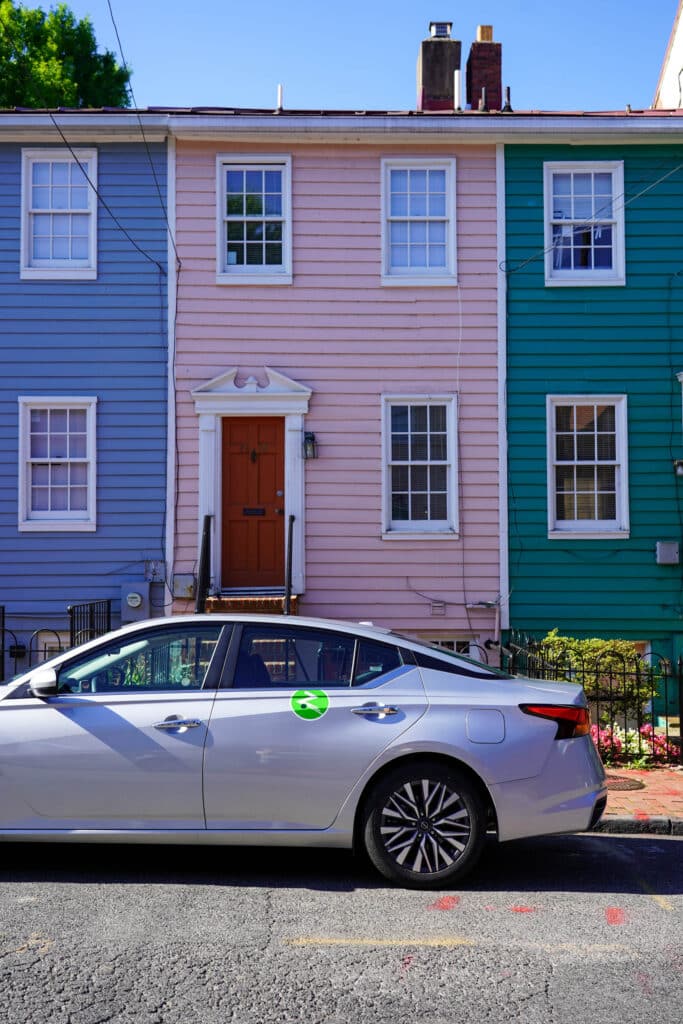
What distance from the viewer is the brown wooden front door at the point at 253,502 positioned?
536 inches

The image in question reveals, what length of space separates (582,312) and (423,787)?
926 cm

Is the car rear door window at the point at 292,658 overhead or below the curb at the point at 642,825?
overhead

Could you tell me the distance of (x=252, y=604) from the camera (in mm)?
12539

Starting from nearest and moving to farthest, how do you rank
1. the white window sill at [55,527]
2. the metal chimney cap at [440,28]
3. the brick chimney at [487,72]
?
the white window sill at [55,527]
the metal chimney cap at [440,28]
the brick chimney at [487,72]

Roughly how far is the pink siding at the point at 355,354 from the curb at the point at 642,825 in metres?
6.15

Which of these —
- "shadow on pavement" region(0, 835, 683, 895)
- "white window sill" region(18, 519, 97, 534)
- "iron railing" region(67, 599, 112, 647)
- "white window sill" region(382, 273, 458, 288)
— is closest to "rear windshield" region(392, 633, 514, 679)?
"shadow on pavement" region(0, 835, 683, 895)

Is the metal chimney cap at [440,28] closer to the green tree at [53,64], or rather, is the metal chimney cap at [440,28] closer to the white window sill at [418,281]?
the white window sill at [418,281]

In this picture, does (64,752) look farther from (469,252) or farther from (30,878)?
(469,252)

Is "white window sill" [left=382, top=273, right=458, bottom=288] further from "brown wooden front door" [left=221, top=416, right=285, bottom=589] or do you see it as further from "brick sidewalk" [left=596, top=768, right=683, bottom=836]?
"brick sidewalk" [left=596, top=768, right=683, bottom=836]

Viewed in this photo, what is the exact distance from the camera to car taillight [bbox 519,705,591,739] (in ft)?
19.4

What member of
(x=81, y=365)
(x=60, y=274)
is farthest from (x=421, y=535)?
(x=60, y=274)

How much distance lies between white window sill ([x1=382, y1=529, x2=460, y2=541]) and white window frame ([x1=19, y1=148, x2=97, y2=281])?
4.99m

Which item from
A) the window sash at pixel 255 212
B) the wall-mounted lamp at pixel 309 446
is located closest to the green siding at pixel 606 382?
the wall-mounted lamp at pixel 309 446

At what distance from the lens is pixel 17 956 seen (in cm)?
470
